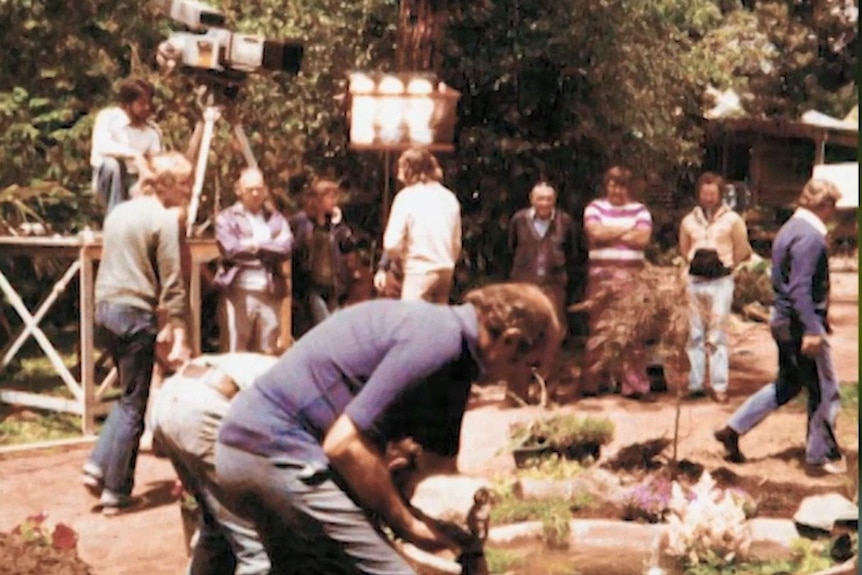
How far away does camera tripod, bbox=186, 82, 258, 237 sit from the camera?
326 cm

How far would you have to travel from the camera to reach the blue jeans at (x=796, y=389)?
337 centimetres

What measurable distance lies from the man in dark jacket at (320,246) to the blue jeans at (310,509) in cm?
50

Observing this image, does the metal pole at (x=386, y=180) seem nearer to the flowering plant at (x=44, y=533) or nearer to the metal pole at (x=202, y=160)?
the metal pole at (x=202, y=160)

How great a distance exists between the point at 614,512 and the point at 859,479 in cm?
59

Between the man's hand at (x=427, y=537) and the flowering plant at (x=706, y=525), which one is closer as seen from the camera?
the man's hand at (x=427, y=537)

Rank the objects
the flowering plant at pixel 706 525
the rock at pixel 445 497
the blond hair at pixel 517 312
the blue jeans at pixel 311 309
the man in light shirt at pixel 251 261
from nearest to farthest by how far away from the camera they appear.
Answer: the blond hair at pixel 517 312 < the rock at pixel 445 497 < the blue jeans at pixel 311 309 < the man in light shirt at pixel 251 261 < the flowering plant at pixel 706 525

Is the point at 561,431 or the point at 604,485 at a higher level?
the point at 561,431

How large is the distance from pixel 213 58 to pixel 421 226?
0.61 metres

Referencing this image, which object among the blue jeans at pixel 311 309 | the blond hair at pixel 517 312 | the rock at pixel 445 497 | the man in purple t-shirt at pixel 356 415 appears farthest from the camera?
the blue jeans at pixel 311 309

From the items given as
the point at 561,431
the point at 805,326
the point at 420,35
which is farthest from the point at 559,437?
the point at 420,35

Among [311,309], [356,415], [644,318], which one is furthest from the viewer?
[644,318]

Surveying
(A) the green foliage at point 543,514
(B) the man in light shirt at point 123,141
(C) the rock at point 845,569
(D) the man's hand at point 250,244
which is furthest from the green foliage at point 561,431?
(B) the man in light shirt at point 123,141

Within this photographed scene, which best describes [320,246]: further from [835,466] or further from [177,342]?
[835,466]

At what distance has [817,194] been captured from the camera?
334 cm
